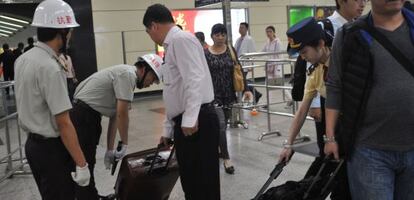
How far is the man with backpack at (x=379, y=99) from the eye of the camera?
170cm

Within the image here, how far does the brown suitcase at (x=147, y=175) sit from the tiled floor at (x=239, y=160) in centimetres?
84

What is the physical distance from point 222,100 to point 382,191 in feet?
10.7

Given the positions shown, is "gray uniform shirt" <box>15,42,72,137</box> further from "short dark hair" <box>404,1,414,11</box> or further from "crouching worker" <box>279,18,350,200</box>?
"short dark hair" <box>404,1,414,11</box>

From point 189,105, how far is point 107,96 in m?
0.93

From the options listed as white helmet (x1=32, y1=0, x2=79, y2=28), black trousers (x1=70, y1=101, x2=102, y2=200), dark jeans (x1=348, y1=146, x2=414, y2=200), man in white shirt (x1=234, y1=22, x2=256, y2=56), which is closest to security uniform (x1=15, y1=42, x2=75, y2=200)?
white helmet (x1=32, y1=0, x2=79, y2=28)

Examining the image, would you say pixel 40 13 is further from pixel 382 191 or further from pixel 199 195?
pixel 382 191

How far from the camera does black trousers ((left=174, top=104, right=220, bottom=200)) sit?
2.68 m

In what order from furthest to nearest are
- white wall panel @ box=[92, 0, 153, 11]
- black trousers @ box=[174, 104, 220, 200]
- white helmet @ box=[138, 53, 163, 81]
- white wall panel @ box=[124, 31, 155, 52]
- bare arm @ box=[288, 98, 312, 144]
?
white wall panel @ box=[124, 31, 155, 52] < white wall panel @ box=[92, 0, 153, 11] < white helmet @ box=[138, 53, 163, 81] < black trousers @ box=[174, 104, 220, 200] < bare arm @ box=[288, 98, 312, 144]

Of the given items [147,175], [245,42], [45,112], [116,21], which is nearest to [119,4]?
[116,21]

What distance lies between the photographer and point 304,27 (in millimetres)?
2318

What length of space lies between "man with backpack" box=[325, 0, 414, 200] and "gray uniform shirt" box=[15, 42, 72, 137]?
51.4 inches

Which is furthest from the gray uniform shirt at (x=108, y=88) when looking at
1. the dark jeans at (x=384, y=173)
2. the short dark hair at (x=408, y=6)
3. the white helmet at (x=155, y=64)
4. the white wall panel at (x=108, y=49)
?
the white wall panel at (x=108, y=49)

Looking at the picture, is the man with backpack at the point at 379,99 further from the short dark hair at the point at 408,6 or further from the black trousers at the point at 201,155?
the black trousers at the point at 201,155

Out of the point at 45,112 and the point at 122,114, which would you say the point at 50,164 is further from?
the point at 122,114
